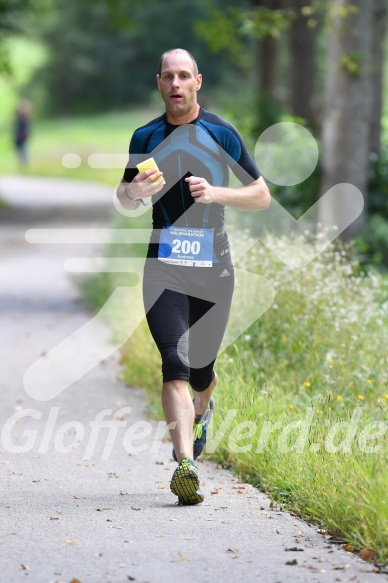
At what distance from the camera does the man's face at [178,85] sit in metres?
6.03

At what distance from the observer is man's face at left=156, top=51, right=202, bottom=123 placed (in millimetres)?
6027

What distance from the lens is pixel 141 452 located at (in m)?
7.48

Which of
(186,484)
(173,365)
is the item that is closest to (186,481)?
(186,484)

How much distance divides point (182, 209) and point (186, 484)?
1.36 metres

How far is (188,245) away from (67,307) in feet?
28.3

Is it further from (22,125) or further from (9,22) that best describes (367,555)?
(22,125)

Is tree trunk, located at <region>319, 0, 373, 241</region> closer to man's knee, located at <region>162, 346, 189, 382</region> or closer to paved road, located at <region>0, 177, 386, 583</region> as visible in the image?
paved road, located at <region>0, 177, 386, 583</region>

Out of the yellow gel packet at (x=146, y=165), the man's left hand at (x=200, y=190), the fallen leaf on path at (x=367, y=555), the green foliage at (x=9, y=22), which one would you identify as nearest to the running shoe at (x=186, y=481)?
the fallen leaf on path at (x=367, y=555)

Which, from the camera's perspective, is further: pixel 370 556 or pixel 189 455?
pixel 189 455

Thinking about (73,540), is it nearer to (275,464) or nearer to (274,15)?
(275,464)

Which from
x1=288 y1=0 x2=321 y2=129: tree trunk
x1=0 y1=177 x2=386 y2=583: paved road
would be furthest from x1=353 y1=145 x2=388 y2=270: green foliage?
x1=288 y1=0 x2=321 y2=129: tree trunk

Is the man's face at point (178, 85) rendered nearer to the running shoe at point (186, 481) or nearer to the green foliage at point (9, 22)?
the running shoe at point (186, 481)

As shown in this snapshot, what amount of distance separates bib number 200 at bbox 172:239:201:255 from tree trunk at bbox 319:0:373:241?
23.5ft

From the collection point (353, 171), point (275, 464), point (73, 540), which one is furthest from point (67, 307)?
point (73, 540)
